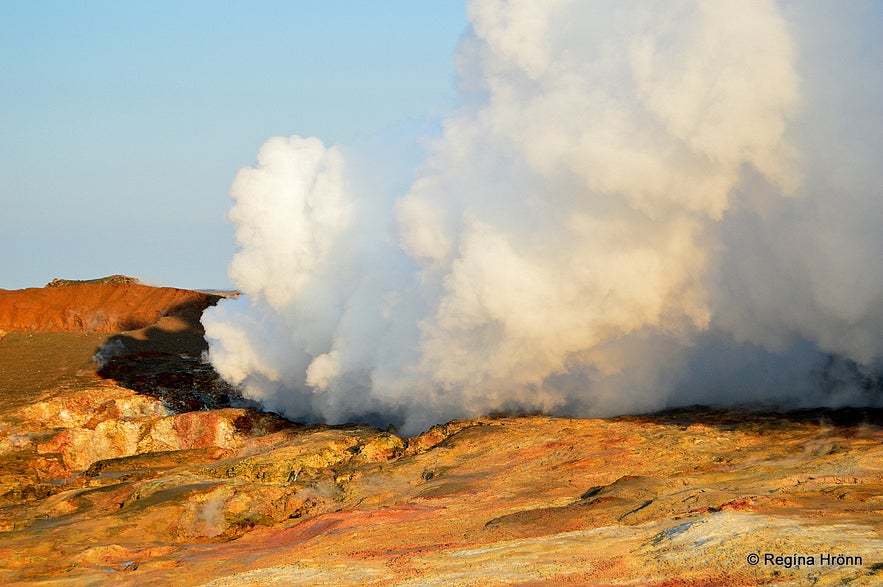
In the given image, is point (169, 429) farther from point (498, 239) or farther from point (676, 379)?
point (676, 379)

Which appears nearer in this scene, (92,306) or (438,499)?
(438,499)

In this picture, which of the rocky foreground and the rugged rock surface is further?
the rugged rock surface

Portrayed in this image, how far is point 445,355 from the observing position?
36.6 metres

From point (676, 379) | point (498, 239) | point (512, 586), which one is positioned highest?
point (498, 239)

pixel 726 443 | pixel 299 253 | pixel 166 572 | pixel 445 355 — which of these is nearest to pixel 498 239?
pixel 445 355

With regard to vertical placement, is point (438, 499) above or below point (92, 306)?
below

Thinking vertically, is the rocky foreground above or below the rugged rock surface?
below

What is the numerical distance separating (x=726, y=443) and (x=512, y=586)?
43.4ft

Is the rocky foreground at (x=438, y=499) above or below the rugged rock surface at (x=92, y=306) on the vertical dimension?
below

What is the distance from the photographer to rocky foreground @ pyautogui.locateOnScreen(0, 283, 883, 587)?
646 inches

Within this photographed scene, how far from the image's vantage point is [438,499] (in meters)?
24.7

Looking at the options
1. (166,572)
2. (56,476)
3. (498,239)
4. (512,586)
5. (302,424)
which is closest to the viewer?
(512,586)

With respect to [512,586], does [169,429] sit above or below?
above

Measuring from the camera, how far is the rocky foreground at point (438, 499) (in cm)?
1641
